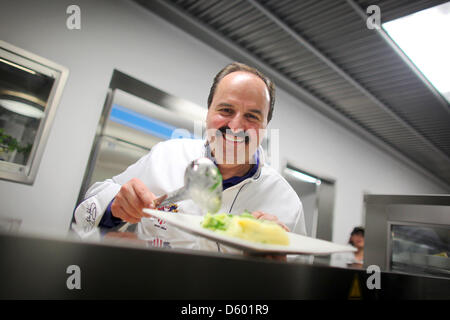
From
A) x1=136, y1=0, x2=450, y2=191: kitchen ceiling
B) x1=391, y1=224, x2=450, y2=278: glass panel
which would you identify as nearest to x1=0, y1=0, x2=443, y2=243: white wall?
x1=136, y1=0, x2=450, y2=191: kitchen ceiling

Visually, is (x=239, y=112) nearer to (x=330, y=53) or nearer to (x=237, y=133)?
(x=237, y=133)

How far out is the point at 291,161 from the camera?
4070 mm

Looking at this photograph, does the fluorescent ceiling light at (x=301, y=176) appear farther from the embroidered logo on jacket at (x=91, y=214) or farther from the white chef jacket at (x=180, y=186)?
the embroidered logo on jacket at (x=91, y=214)

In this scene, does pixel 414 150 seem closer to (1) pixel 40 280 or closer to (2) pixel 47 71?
(2) pixel 47 71

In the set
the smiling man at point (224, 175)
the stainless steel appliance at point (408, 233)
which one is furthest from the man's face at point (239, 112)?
the stainless steel appliance at point (408, 233)

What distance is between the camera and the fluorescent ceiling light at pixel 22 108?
6.76ft

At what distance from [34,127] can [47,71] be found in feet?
1.47

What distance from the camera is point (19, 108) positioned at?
2.10m

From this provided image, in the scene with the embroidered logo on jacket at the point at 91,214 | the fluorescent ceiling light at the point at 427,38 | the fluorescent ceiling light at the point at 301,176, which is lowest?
the embroidered logo on jacket at the point at 91,214

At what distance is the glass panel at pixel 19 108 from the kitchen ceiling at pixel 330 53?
1306 millimetres

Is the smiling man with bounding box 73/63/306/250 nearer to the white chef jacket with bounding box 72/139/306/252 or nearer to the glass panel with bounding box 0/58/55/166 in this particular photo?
the white chef jacket with bounding box 72/139/306/252

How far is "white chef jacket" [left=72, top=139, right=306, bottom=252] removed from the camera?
3.82ft
